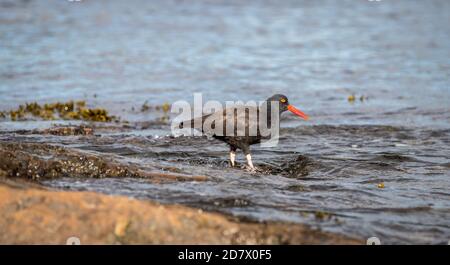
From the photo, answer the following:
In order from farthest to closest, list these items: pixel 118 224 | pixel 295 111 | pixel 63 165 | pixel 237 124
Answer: pixel 295 111 → pixel 237 124 → pixel 63 165 → pixel 118 224

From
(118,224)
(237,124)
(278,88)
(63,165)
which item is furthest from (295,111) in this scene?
(278,88)

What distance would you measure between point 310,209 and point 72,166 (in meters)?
2.50

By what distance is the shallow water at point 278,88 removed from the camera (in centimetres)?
677

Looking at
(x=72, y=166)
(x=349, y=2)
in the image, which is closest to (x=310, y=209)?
(x=72, y=166)

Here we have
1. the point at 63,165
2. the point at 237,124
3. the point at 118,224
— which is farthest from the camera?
the point at 237,124

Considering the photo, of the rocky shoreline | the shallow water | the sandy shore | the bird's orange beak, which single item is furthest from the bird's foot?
the sandy shore

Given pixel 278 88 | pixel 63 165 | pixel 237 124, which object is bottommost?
pixel 63 165

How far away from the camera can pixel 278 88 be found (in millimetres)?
15617

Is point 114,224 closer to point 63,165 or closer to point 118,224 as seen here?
point 118,224

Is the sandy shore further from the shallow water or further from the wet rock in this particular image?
the wet rock

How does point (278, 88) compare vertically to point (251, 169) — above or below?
above

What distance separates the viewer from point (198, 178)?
23.7 feet

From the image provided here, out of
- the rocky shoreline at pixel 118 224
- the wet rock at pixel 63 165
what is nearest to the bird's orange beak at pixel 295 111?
the wet rock at pixel 63 165

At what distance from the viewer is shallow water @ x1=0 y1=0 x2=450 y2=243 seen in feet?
22.2
